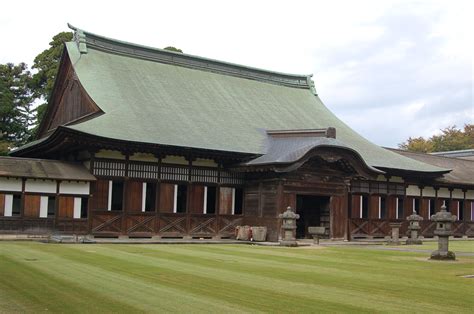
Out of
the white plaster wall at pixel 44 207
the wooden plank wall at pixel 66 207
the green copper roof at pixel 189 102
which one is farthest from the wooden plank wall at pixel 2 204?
the green copper roof at pixel 189 102

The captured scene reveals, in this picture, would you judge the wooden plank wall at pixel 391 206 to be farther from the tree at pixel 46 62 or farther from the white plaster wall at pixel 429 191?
the tree at pixel 46 62

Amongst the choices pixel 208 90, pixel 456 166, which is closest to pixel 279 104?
pixel 208 90

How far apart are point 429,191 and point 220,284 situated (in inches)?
1206

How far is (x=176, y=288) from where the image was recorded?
10680mm

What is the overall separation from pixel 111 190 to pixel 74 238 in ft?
11.8

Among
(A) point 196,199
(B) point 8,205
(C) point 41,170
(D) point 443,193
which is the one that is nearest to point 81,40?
(C) point 41,170

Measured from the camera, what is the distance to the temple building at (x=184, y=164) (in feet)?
84.9

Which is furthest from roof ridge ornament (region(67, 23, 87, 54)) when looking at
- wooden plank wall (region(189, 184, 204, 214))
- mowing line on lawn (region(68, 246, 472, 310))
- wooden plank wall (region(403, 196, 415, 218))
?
wooden plank wall (region(403, 196, 415, 218))

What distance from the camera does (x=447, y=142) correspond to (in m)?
79.0

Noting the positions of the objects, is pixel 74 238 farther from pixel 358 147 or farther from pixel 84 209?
pixel 358 147

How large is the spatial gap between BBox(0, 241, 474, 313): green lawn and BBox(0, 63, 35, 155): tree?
29.9 m

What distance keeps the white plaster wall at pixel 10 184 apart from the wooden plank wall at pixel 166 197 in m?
6.60

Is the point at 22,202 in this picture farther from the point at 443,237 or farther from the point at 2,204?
the point at 443,237

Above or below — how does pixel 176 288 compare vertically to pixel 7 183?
below
